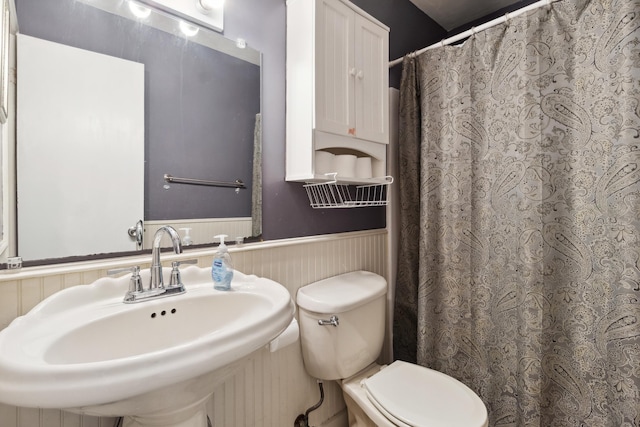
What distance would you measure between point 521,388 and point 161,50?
189 cm

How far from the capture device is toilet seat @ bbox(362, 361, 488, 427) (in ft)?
3.24

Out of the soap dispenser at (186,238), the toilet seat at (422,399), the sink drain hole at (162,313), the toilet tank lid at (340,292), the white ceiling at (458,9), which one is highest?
the white ceiling at (458,9)

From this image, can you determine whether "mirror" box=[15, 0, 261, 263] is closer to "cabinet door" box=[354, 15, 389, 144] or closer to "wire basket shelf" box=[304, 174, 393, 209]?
"wire basket shelf" box=[304, 174, 393, 209]

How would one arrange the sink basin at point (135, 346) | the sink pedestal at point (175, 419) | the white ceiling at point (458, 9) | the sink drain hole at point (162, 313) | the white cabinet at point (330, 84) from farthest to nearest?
the white ceiling at point (458, 9) < the white cabinet at point (330, 84) < the sink drain hole at point (162, 313) < the sink pedestal at point (175, 419) < the sink basin at point (135, 346)

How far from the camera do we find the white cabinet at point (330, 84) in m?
1.15

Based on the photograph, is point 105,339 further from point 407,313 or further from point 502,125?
point 502,125

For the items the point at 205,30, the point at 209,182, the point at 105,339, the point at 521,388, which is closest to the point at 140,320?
the point at 105,339

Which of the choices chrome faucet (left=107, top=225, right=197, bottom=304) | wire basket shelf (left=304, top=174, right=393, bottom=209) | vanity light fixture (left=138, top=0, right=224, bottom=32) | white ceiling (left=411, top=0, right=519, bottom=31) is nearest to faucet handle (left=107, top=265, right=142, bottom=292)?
chrome faucet (left=107, top=225, right=197, bottom=304)

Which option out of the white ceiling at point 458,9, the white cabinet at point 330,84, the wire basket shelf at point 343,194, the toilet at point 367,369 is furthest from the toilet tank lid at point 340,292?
the white ceiling at point 458,9

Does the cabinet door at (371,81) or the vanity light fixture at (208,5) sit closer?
the vanity light fixture at (208,5)

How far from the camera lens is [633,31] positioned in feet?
3.39

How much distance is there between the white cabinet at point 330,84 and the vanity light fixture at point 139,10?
517mm

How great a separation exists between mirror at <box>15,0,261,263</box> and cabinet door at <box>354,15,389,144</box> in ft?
1.45

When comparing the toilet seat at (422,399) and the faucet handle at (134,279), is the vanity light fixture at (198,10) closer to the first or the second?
the faucet handle at (134,279)
